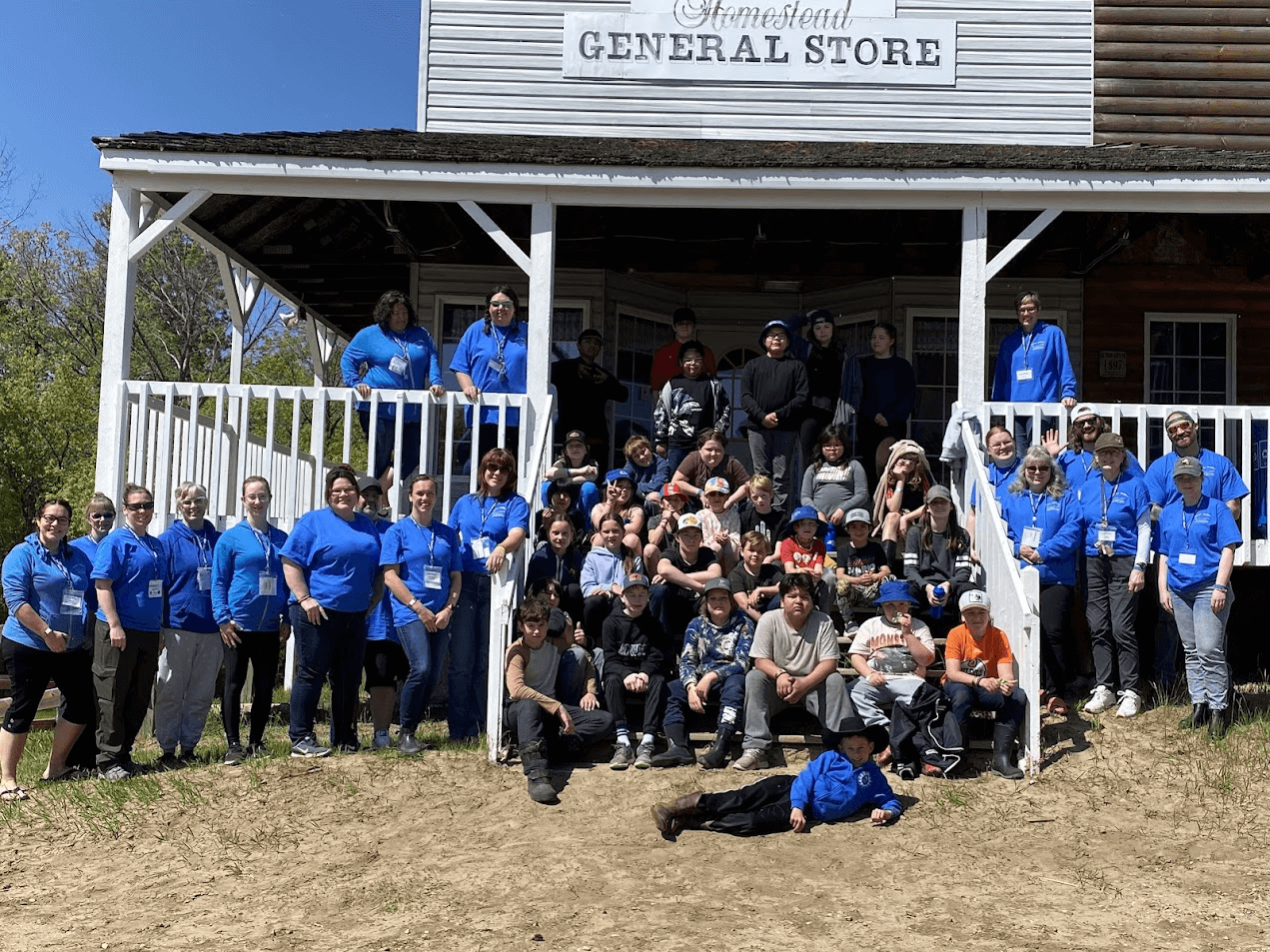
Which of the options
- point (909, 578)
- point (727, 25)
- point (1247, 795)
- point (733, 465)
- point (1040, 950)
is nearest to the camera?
point (1040, 950)

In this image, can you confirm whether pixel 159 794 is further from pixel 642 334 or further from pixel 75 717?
pixel 642 334

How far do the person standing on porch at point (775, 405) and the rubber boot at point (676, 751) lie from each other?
2.47 metres

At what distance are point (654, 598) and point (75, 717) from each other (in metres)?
3.44

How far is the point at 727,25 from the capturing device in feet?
45.4

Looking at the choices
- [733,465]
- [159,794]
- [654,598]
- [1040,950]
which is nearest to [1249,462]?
[733,465]

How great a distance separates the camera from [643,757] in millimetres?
7879

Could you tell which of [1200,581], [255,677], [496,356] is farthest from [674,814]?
[496,356]

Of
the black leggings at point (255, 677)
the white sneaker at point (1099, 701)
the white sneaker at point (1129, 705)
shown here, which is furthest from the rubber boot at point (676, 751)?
the white sneaker at point (1129, 705)

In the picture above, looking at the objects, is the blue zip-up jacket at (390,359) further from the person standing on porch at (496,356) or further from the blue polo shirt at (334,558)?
the blue polo shirt at (334,558)

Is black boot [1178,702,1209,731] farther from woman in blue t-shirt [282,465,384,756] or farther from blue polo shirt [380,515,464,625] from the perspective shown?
woman in blue t-shirt [282,465,384,756]

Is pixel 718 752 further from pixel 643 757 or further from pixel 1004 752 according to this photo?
pixel 1004 752

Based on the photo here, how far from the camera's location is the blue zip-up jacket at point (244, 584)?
8305mm

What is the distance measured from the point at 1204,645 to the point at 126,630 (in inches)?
254

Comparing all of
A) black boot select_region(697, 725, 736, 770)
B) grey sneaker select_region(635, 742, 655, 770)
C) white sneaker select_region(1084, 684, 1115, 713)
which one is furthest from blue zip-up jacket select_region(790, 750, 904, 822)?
white sneaker select_region(1084, 684, 1115, 713)
